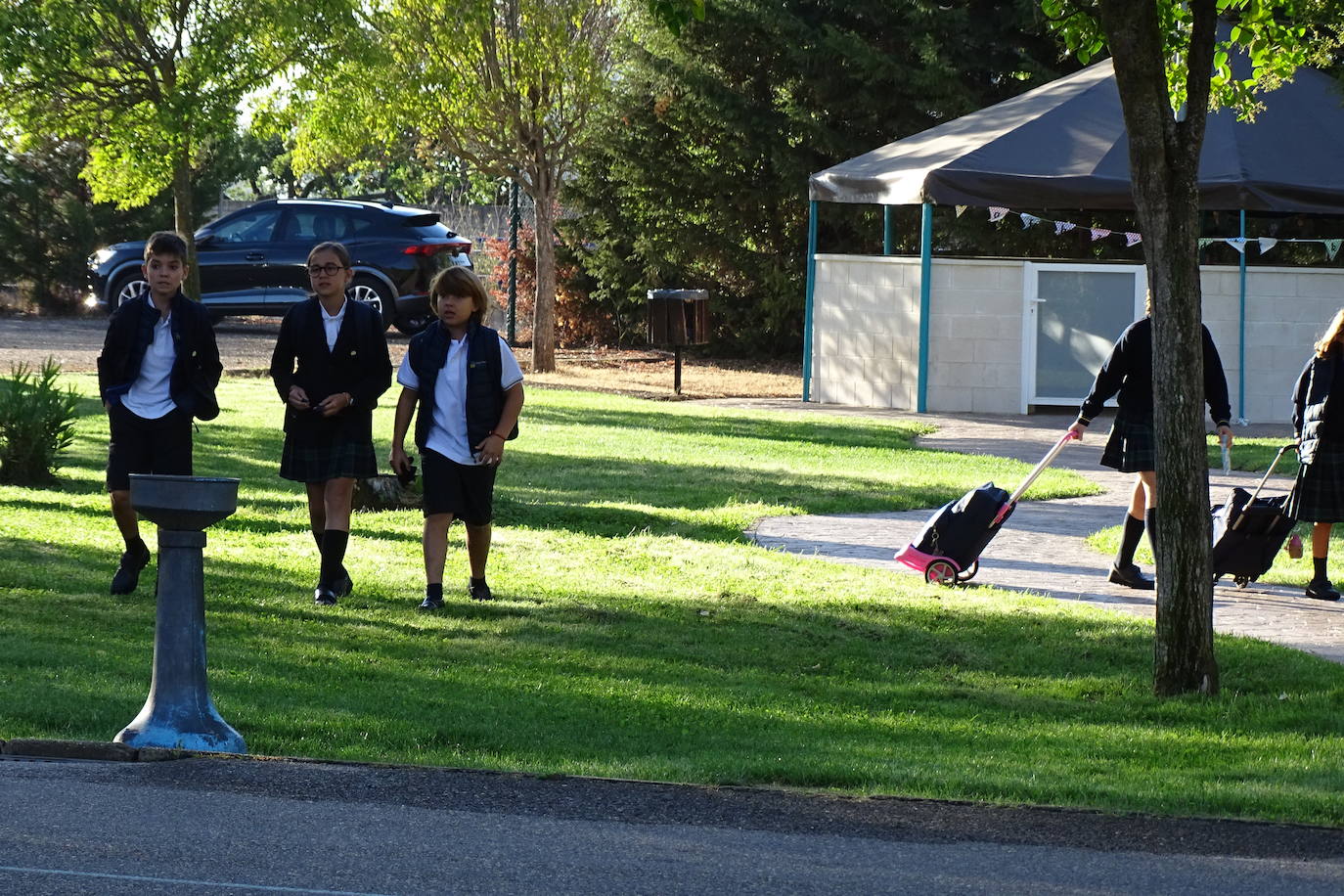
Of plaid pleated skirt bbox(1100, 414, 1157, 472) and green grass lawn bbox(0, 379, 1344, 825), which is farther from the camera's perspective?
plaid pleated skirt bbox(1100, 414, 1157, 472)

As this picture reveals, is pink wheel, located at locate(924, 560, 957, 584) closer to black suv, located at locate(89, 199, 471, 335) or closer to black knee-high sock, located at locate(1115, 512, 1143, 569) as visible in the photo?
black knee-high sock, located at locate(1115, 512, 1143, 569)

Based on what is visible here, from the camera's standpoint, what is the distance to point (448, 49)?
22.4 meters

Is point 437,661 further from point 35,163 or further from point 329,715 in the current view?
point 35,163

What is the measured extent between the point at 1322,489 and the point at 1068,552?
1802mm

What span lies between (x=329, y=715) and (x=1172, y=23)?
5112 millimetres

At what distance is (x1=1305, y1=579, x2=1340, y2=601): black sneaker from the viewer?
29.5 ft

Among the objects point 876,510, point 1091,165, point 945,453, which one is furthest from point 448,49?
point 876,510

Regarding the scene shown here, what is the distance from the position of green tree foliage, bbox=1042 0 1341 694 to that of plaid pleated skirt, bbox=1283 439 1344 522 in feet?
7.65

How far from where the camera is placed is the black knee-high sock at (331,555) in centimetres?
827

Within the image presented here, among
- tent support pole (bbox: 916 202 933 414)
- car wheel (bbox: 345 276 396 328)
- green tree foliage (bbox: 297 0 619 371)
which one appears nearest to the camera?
tent support pole (bbox: 916 202 933 414)

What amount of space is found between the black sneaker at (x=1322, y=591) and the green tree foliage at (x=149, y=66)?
11.6m

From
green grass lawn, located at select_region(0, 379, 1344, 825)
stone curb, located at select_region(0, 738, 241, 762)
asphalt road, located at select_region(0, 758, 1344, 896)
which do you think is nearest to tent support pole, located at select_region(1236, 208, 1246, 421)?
green grass lawn, located at select_region(0, 379, 1344, 825)

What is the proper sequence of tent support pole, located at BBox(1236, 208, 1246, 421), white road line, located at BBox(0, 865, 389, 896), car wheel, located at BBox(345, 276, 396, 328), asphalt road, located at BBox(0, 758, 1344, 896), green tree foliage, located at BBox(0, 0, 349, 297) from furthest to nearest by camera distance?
car wheel, located at BBox(345, 276, 396, 328)
tent support pole, located at BBox(1236, 208, 1246, 421)
green tree foliage, located at BBox(0, 0, 349, 297)
asphalt road, located at BBox(0, 758, 1344, 896)
white road line, located at BBox(0, 865, 389, 896)

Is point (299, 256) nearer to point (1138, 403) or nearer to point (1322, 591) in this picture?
point (1138, 403)
